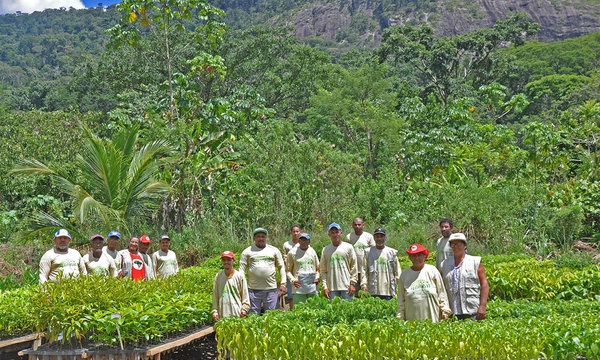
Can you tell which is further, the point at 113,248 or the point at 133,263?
the point at 133,263

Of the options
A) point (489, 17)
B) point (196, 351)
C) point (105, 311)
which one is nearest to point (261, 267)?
point (196, 351)

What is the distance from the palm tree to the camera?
13.7 metres

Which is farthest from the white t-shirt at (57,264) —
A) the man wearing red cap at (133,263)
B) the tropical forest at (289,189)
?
the man wearing red cap at (133,263)

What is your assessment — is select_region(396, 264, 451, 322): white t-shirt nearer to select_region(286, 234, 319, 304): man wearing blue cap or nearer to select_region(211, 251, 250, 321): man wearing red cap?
select_region(211, 251, 250, 321): man wearing red cap

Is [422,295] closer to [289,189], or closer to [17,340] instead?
[17,340]

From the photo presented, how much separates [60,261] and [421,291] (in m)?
5.48

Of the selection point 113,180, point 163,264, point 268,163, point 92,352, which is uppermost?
point 268,163

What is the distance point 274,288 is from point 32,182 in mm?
15518

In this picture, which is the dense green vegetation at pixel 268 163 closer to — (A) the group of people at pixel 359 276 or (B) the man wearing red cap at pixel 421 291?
(A) the group of people at pixel 359 276

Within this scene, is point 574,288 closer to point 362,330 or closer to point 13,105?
point 362,330

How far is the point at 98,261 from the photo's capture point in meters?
8.66

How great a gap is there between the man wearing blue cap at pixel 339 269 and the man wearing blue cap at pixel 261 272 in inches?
29.5

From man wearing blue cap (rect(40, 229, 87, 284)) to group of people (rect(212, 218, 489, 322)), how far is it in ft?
8.35

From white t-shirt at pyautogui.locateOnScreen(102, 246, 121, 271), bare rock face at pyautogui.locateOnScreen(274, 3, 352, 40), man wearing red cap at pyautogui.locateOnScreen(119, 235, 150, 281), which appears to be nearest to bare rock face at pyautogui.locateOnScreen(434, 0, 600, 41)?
bare rock face at pyautogui.locateOnScreen(274, 3, 352, 40)
